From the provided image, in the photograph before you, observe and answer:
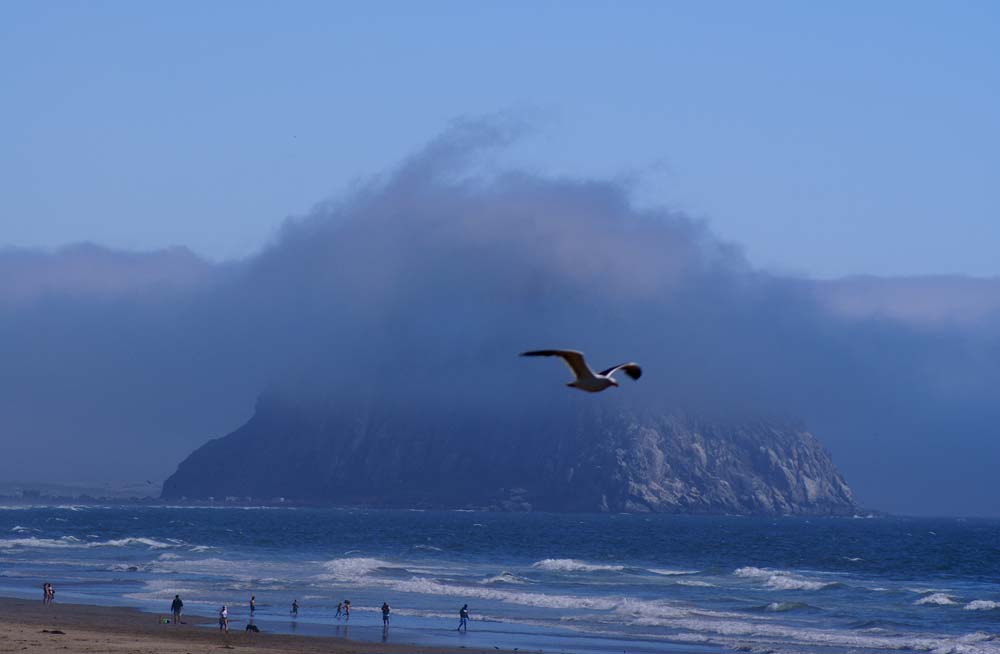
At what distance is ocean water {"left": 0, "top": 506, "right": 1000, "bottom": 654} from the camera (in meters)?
51.1

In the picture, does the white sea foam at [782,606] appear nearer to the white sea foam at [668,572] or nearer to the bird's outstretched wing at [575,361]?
the white sea foam at [668,572]

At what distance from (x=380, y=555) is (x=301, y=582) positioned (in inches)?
1202

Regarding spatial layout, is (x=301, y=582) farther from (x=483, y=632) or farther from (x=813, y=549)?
(x=813, y=549)

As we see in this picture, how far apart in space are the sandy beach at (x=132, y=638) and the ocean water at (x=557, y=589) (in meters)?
2.34

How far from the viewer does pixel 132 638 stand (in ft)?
142

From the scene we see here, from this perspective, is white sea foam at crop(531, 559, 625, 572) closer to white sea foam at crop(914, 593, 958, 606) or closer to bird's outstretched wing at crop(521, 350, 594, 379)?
white sea foam at crop(914, 593, 958, 606)

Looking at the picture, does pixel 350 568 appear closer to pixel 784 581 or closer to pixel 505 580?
pixel 505 580

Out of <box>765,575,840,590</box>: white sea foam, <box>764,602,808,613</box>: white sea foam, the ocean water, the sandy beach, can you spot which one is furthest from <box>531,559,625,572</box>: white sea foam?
the sandy beach

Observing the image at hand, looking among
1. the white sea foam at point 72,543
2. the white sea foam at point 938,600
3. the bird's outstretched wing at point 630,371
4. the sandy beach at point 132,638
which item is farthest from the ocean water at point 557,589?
the bird's outstretched wing at point 630,371

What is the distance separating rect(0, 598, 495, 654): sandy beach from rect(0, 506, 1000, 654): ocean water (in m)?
2.34

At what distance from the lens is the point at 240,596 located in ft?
208

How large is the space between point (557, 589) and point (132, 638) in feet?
104

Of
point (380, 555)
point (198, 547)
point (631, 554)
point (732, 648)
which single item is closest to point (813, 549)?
point (631, 554)

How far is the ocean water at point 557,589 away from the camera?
51.1 metres
